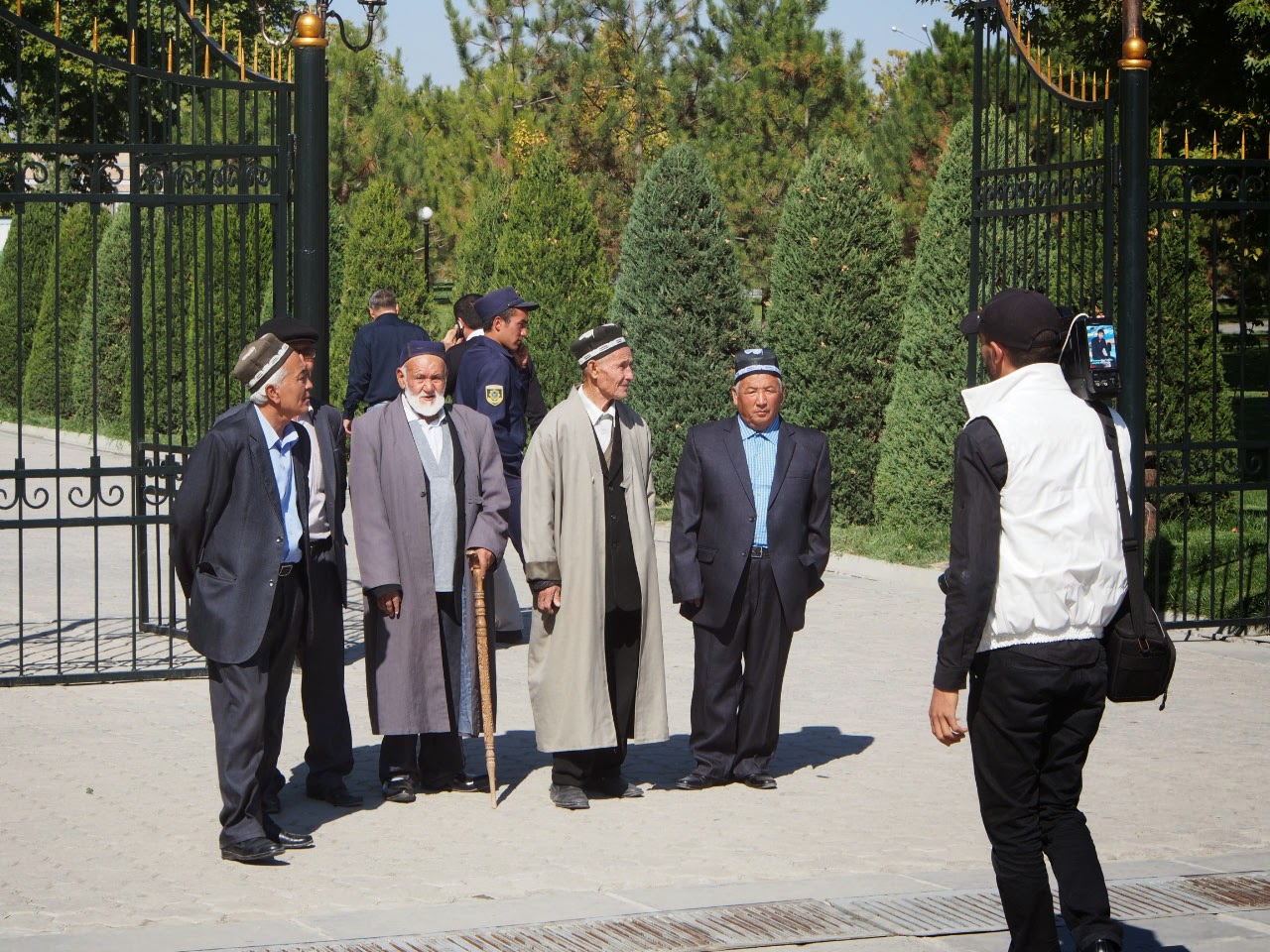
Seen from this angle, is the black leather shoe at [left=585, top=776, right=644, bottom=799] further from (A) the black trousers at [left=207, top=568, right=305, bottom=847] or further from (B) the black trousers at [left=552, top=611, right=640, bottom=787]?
(A) the black trousers at [left=207, top=568, right=305, bottom=847]

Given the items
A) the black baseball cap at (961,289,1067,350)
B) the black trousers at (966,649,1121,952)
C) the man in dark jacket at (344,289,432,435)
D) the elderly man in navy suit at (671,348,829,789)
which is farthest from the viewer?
the man in dark jacket at (344,289,432,435)

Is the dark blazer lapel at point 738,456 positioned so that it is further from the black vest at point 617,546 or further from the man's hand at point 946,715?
the man's hand at point 946,715

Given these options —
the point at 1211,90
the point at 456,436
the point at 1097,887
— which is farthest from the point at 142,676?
the point at 1211,90

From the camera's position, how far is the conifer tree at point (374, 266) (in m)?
22.5

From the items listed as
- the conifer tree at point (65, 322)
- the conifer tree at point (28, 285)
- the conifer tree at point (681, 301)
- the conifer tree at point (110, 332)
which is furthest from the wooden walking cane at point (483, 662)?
the conifer tree at point (28, 285)

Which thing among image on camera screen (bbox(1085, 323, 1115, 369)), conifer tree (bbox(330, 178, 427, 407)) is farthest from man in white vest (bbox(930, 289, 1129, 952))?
conifer tree (bbox(330, 178, 427, 407))

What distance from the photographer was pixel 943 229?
1414 cm

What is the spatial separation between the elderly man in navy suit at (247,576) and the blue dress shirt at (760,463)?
1.90 m

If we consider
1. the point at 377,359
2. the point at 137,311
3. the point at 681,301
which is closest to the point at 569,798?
the point at 137,311

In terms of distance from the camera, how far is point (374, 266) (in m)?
22.6

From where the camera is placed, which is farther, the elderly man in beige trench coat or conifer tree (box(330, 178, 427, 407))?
conifer tree (box(330, 178, 427, 407))

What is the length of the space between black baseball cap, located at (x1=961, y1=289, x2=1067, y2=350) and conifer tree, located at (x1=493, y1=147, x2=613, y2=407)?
13.7 meters

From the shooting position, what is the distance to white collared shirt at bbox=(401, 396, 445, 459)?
23.2 feet

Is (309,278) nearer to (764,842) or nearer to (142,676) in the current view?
(142,676)
